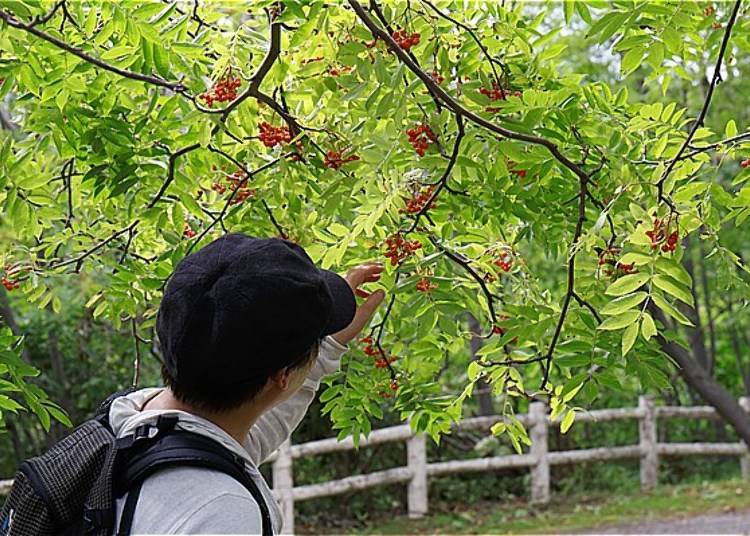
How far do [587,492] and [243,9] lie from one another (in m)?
6.62

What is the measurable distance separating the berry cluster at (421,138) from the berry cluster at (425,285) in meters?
0.24

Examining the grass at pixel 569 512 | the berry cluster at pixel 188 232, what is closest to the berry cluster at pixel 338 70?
the berry cluster at pixel 188 232

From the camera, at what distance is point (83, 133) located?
1996mm

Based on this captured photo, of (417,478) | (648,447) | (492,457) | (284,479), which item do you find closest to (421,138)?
(284,479)

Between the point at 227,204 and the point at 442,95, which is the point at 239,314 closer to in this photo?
the point at 442,95

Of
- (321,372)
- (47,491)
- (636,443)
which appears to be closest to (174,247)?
(321,372)

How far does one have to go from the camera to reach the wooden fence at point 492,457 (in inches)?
251

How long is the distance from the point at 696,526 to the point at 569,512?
1.02m

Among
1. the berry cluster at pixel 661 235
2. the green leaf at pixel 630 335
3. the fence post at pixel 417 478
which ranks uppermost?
the berry cluster at pixel 661 235

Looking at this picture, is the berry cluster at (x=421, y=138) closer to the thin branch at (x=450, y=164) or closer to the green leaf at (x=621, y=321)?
the thin branch at (x=450, y=164)

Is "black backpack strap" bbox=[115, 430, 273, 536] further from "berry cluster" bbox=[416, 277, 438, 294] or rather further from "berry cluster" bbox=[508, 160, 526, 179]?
"berry cluster" bbox=[508, 160, 526, 179]

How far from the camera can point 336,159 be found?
6.59 ft

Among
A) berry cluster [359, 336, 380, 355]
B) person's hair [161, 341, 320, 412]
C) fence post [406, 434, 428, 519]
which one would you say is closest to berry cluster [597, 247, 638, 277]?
berry cluster [359, 336, 380, 355]

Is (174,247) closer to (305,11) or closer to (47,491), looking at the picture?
(305,11)
